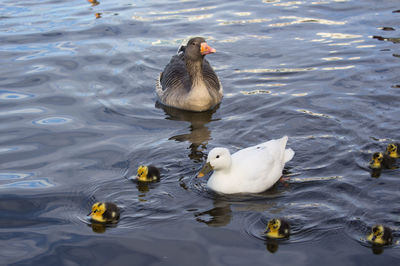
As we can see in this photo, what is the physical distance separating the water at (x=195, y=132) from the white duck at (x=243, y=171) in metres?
0.18

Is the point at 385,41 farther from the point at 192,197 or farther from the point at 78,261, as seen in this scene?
the point at 78,261

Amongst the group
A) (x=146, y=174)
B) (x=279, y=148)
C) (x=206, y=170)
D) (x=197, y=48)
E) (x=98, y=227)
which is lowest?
(x=98, y=227)

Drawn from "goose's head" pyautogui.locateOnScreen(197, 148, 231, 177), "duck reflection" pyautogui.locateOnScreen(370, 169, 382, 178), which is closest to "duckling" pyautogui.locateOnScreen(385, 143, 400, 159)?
"duck reflection" pyautogui.locateOnScreen(370, 169, 382, 178)

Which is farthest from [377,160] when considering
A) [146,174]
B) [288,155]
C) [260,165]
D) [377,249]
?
[146,174]

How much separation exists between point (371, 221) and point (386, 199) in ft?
2.30

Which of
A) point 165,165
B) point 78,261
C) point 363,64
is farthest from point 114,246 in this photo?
point 363,64

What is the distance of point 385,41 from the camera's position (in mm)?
14992

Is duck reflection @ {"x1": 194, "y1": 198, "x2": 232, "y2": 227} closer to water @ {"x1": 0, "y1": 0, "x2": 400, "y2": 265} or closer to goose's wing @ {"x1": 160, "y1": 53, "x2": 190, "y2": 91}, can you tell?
water @ {"x1": 0, "y1": 0, "x2": 400, "y2": 265}

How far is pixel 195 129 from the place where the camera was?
1116 cm

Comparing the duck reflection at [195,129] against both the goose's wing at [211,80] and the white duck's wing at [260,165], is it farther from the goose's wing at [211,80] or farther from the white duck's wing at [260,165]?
the white duck's wing at [260,165]

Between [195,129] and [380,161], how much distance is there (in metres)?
3.88

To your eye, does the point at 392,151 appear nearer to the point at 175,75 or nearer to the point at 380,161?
the point at 380,161

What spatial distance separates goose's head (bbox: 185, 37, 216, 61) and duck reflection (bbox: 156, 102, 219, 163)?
1.18 m

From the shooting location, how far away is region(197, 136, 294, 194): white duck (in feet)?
26.6
